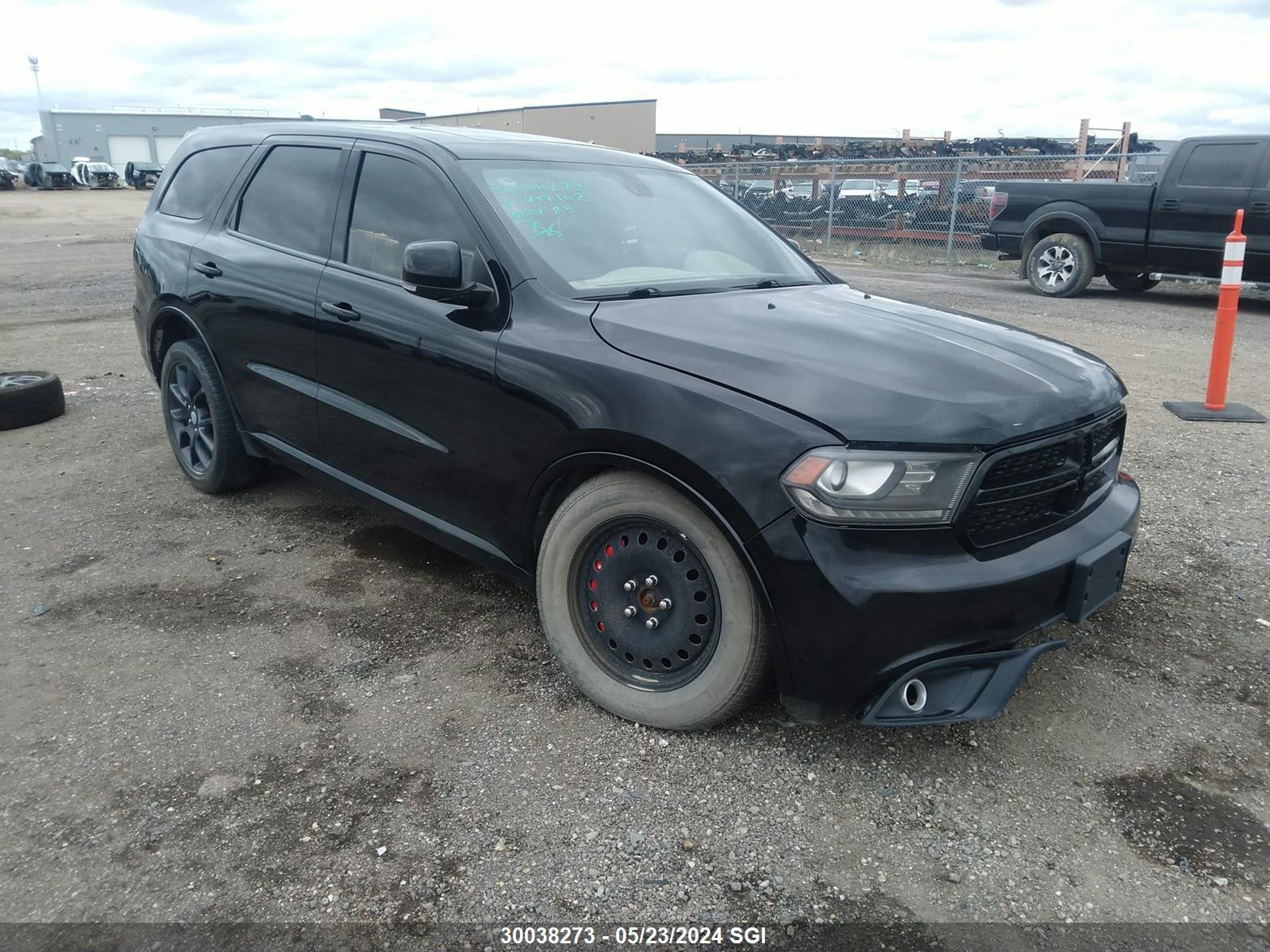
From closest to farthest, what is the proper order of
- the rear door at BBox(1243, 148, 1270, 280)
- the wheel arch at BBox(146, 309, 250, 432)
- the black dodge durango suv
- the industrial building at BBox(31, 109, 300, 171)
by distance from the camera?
1. the black dodge durango suv
2. the wheel arch at BBox(146, 309, 250, 432)
3. the rear door at BBox(1243, 148, 1270, 280)
4. the industrial building at BBox(31, 109, 300, 171)

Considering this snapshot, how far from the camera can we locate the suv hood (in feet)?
7.91

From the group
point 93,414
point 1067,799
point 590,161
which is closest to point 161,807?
point 1067,799

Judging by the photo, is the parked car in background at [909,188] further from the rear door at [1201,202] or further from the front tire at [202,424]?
the front tire at [202,424]

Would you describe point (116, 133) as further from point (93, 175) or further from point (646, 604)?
point (646, 604)

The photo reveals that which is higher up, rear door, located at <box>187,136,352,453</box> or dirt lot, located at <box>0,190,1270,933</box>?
rear door, located at <box>187,136,352,453</box>

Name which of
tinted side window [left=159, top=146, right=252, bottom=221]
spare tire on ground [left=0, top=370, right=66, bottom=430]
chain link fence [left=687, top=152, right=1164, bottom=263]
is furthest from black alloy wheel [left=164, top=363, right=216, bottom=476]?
chain link fence [left=687, top=152, right=1164, bottom=263]

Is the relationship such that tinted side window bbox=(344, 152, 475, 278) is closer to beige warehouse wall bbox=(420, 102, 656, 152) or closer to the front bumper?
the front bumper

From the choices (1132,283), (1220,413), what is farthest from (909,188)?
(1220,413)

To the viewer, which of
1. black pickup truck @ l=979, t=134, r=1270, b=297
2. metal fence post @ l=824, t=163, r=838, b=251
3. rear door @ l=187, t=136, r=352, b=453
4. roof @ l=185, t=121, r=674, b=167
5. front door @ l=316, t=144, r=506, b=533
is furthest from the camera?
metal fence post @ l=824, t=163, r=838, b=251

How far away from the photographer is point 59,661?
331 cm

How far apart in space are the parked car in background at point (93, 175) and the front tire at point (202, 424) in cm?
5095

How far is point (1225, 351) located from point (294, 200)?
6.00m

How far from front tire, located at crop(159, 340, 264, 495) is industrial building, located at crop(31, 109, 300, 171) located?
72.4 m

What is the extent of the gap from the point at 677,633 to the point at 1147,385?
20.4 feet
